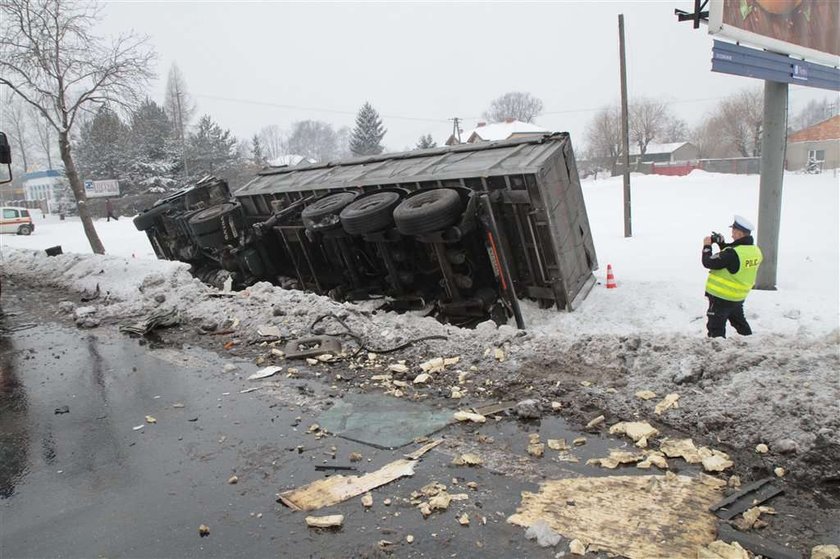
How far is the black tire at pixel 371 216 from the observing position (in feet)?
25.3

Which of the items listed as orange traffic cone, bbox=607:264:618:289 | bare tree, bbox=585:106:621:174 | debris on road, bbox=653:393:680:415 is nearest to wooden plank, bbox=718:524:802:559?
debris on road, bbox=653:393:680:415

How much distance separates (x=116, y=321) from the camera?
8203 mm

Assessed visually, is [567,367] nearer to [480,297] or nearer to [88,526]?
[480,297]

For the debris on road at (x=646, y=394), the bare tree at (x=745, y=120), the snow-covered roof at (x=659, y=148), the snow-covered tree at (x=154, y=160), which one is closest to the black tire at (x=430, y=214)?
the debris on road at (x=646, y=394)

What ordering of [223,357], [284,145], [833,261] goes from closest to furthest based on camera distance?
1. [223,357]
2. [833,261]
3. [284,145]

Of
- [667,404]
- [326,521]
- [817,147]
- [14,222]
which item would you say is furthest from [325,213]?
[817,147]

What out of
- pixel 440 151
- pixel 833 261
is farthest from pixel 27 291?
pixel 833 261

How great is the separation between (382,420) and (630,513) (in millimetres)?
1910

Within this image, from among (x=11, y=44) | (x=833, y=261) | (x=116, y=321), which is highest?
(x=11, y=44)

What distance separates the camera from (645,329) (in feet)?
27.1

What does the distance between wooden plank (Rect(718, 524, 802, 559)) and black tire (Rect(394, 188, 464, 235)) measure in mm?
4746

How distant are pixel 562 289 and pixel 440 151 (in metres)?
2.94

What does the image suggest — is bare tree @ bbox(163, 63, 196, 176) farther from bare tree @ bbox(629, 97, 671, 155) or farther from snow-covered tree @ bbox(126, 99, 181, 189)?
bare tree @ bbox(629, 97, 671, 155)

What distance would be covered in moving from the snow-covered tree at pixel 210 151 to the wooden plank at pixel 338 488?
145 feet
